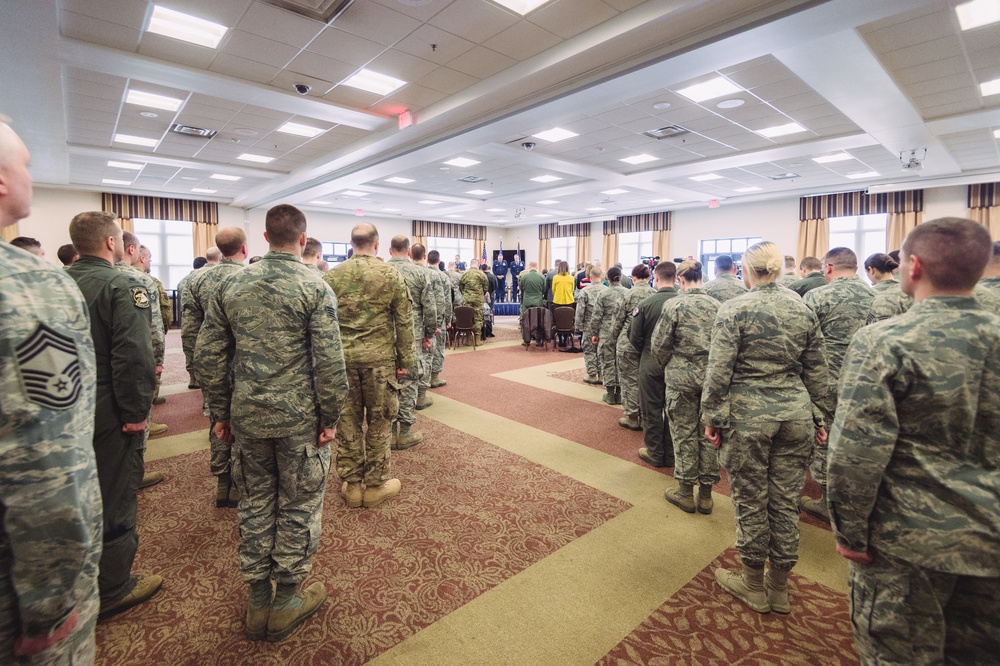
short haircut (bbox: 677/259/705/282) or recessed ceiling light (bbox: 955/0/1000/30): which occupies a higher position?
recessed ceiling light (bbox: 955/0/1000/30)

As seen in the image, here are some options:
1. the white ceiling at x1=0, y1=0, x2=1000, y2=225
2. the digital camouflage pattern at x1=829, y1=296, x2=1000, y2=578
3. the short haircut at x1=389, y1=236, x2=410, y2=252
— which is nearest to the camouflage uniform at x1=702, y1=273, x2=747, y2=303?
the white ceiling at x1=0, y1=0, x2=1000, y2=225

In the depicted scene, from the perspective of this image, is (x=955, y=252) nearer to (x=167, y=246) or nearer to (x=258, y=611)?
(x=258, y=611)

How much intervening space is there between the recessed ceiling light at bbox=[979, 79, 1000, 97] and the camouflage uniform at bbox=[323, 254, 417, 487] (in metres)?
7.20

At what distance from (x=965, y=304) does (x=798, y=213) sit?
1443 cm

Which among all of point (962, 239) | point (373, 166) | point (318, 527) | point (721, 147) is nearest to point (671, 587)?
point (318, 527)

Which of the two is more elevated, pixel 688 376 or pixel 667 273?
pixel 667 273

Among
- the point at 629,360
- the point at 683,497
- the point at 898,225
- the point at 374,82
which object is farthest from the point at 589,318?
the point at 898,225

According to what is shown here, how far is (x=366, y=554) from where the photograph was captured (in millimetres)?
2633

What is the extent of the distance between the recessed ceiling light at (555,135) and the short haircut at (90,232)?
20.7ft

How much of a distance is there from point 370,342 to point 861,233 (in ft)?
47.1

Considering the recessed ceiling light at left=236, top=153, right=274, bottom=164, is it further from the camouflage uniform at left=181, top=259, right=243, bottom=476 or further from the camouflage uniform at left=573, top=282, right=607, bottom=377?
the camouflage uniform at left=181, top=259, right=243, bottom=476

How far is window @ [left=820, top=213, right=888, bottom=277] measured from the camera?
40.6 feet

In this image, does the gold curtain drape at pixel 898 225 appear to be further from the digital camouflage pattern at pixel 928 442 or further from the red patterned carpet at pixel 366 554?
the digital camouflage pattern at pixel 928 442

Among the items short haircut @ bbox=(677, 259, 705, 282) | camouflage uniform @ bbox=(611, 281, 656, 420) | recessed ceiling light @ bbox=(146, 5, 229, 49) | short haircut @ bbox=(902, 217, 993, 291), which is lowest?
camouflage uniform @ bbox=(611, 281, 656, 420)
